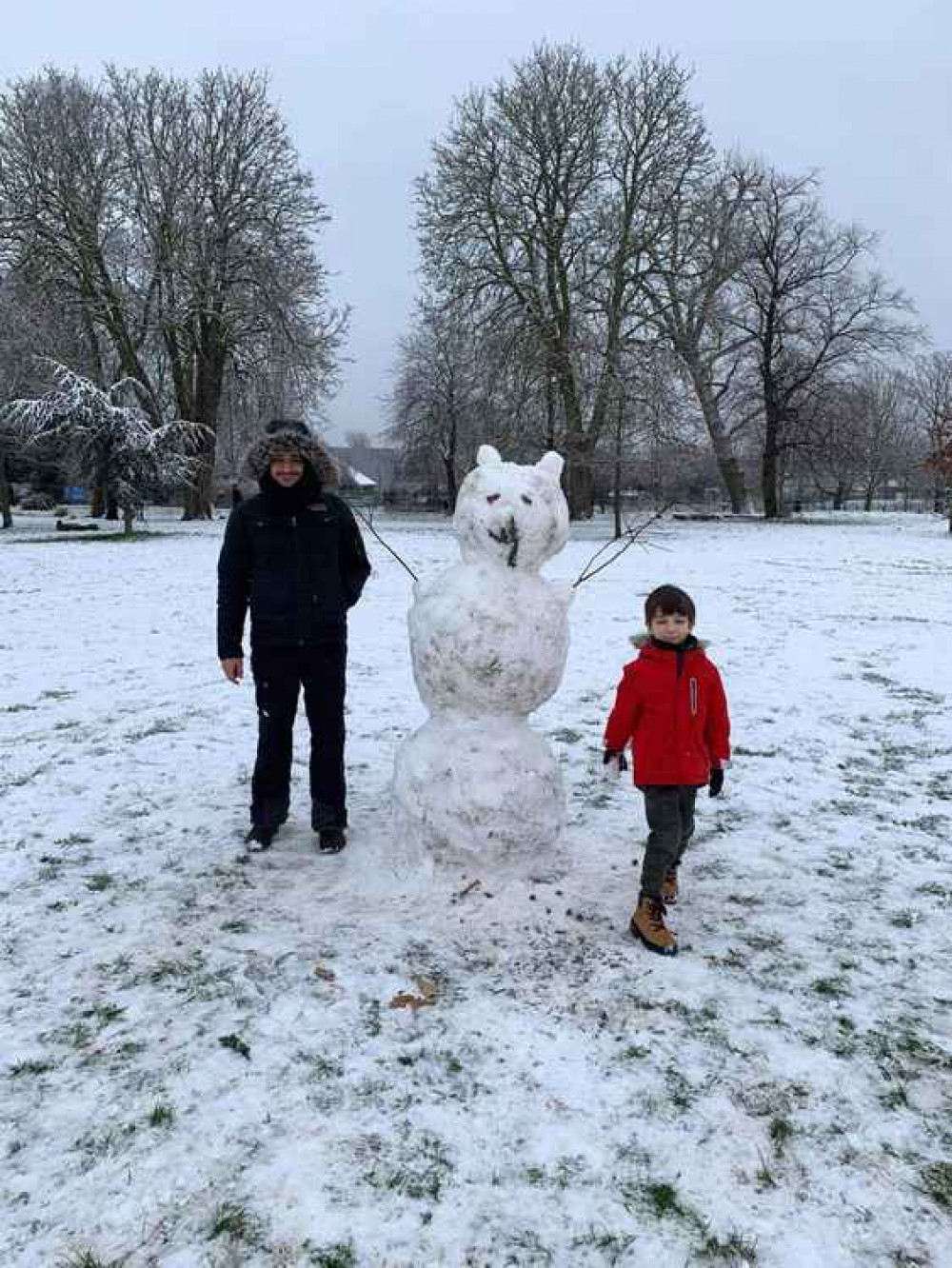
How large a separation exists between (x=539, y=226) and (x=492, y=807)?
82.8 feet

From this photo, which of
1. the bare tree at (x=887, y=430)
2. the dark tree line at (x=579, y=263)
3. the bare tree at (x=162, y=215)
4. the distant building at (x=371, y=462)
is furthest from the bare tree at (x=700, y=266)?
the distant building at (x=371, y=462)

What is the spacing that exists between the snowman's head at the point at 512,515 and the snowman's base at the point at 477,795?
0.67m

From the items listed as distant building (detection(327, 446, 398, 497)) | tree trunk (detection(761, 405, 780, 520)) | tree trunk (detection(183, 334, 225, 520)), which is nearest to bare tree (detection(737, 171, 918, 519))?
tree trunk (detection(761, 405, 780, 520))

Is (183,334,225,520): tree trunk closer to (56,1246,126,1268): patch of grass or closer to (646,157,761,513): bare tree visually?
(646,157,761,513): bare tree

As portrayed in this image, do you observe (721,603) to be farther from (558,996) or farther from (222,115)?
(222,115)

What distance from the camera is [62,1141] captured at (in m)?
2.15

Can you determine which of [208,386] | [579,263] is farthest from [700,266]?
[208,386]

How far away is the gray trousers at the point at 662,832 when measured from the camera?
3096mm

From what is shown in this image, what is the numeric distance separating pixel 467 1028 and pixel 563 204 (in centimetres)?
2629

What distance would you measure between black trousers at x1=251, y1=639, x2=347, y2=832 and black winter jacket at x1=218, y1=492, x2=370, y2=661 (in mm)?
87

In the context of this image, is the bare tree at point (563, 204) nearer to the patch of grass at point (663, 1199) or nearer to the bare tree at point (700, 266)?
the bare tree at point (700, 266)

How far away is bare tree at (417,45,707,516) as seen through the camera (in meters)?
23.7

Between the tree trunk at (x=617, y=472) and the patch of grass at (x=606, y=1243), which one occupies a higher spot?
the tree trunk at (x=617, y=472)

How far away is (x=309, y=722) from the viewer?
12.9 feet
